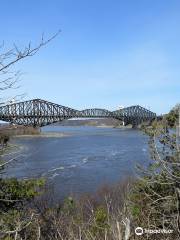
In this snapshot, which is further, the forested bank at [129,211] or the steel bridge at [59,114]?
the steel bridge at [59,114]

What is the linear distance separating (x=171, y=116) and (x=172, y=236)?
3.78m

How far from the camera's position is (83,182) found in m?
21.1

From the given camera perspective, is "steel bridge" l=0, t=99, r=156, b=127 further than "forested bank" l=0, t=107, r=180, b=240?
Yes

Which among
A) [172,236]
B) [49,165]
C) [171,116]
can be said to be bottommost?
[49,165]

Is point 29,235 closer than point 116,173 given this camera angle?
Yes

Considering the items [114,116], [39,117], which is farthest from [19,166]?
[114,116]

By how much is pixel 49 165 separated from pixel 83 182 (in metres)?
8.05

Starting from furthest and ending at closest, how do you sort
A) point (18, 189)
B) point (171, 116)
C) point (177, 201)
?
1. point (18, 189)
2. point (171, 116)
3. point (177, 201)

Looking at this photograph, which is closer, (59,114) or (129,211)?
(129,211)

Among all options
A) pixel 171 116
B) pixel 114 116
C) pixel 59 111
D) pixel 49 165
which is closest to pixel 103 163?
pixel 49 165

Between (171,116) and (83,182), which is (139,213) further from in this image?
(83,182)

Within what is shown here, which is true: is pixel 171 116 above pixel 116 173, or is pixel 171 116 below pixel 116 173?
above

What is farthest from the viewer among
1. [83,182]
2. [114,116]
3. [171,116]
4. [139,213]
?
[114,116]

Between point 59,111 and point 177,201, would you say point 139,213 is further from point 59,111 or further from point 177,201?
point 59,111
